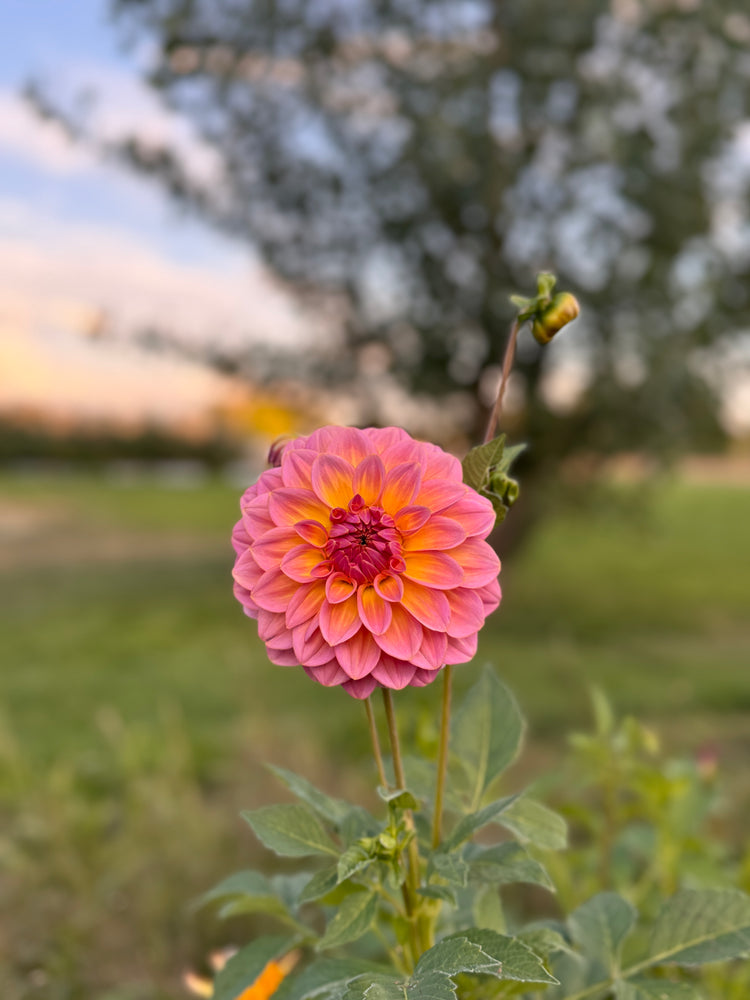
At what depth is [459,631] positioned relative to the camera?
83 centimetres

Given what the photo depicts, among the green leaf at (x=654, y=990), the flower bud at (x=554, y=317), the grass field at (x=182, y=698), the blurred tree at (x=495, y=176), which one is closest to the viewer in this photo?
the flower bud at (x=554, y=317)

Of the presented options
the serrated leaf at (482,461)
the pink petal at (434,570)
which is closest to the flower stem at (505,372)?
the serrated leaf at (482,461)

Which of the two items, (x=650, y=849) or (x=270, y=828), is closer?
(x=270, y=828)

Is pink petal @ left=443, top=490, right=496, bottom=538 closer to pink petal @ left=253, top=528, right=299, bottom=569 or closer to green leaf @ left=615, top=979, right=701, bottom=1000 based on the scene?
pink petal @ left=253, top=528, right=299, bottom=569

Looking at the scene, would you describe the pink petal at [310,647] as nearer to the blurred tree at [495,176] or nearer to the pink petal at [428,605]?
the pink petal at [428,605]

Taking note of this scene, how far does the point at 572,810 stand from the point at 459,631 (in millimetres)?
900

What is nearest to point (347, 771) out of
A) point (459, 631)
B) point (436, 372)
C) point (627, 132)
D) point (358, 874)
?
point (358, 874)

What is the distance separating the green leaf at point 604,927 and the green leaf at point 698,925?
0.13 ft

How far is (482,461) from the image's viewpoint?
2.90ft

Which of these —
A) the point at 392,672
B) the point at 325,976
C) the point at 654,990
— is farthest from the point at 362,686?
the point at 654,990

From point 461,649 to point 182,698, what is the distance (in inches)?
188

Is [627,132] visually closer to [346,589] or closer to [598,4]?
[598,4]

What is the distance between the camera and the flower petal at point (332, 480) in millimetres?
847

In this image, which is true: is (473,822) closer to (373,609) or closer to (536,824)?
(536,824)
